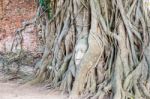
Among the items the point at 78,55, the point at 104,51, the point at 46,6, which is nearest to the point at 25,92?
→ the point at 78,55

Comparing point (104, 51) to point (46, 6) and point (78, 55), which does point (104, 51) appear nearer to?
point (78, 55)

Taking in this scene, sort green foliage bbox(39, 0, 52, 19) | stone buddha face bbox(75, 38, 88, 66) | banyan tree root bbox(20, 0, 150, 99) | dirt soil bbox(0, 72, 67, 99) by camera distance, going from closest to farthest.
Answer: banyan tree root bbox(20, 0, 150, 99) < dirt soil bbox(0, 72, 67, 99) < stone buddha face bbox(75, 38, 88, 66) < green foliage bbox(39, 0, 52, 19)

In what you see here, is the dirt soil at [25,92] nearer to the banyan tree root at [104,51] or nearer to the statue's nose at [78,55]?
the banyan tree root at [104,51]

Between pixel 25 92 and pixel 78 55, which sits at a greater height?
pixel 78 55

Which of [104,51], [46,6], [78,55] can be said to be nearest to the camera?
[78,55]

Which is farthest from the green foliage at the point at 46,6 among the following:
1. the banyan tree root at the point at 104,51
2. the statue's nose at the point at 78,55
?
the statue's nose at the point at 78,55

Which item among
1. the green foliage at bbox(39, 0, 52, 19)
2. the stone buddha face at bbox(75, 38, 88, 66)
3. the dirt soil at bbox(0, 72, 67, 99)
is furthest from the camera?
the green foliage at bbox(39, 0, 52, 19)

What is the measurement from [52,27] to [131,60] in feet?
6.94

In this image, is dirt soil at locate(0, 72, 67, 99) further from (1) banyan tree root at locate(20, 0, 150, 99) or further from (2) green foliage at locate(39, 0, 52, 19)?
(2) green foliage at locate(39, 0, 52, 19)

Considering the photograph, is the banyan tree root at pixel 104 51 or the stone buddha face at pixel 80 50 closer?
the banyan tree root at pixel 104 51

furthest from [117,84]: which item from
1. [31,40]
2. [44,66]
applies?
[31,40]

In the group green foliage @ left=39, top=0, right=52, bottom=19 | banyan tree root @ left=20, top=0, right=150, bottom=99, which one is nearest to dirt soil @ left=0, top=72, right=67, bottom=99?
banyan tree root @ left=20, top=0, right=150, bottom=99

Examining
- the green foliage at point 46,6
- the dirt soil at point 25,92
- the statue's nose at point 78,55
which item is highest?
the green foliage at point 46,6

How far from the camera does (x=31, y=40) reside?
10.4 meters
